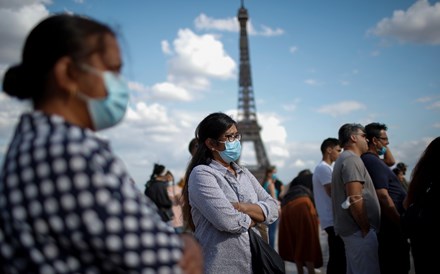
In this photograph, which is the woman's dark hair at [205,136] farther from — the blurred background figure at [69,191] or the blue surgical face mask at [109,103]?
the blurred background figure at [69,191]

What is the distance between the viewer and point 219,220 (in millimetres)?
3014

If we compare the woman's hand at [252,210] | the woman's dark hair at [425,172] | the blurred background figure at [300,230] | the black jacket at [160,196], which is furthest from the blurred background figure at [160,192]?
the woman's dark hair at [425,172]

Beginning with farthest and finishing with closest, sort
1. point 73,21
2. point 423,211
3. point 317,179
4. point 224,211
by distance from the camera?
point 317,179 → point 423,211 → point 224,211 → point 73,21

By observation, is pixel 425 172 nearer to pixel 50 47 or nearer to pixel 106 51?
pixel 106 51

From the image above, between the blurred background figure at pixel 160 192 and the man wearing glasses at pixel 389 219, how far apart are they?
405 cm

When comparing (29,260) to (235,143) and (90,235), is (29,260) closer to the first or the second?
(90,235)

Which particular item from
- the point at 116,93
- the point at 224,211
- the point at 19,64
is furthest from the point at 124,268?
the point at 224,211

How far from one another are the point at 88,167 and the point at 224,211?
6.35 feet

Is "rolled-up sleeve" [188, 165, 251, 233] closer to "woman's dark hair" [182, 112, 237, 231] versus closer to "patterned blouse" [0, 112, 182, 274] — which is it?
"woman's dark hair" [182, 112, 237, 231]

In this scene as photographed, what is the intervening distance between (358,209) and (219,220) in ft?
6.14

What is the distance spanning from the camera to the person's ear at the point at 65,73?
134cm

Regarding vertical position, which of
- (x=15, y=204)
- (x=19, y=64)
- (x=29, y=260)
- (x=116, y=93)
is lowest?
(x=29, y=260)

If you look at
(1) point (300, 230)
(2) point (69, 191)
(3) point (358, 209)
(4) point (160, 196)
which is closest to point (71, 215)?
(2) point (69, 191)

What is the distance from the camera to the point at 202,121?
362 centimetres
